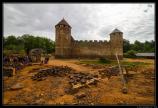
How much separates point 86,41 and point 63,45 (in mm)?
4611

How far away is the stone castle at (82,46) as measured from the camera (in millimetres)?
30688

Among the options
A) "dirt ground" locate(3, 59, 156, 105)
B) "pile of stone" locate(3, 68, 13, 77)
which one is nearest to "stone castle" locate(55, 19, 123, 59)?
"pile of stone" locate(3, 68, 13, 77)

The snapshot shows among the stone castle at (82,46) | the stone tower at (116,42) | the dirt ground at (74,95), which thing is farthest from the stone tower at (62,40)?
the dirt ground at (74,95)

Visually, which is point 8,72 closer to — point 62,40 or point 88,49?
point 62,40

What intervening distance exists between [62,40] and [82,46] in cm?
410

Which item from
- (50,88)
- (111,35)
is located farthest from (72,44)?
(50,88)

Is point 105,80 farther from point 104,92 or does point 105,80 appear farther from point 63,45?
point 63,45

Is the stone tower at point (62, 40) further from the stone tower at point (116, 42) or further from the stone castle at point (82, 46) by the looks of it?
the stone tower at point (116, 42)

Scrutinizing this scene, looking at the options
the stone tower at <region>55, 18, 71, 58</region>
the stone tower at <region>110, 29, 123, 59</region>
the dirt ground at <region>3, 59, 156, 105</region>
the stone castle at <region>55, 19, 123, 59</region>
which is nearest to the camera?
the dirt ground at <region>3, 59, 156, 105</region>

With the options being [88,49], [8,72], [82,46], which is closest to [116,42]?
[88,49]

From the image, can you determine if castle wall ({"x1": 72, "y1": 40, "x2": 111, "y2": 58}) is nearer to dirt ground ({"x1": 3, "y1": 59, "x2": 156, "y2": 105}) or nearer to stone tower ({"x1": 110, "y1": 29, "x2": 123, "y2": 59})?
stone tower ({"x1": 110, "y1": 29, "x2": 123, "y2": 59})

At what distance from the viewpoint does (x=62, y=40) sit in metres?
30.6

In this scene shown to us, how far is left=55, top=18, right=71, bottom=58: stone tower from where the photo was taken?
30.5 metres

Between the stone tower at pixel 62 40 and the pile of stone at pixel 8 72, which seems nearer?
the pile of stone at pixel 8 72
